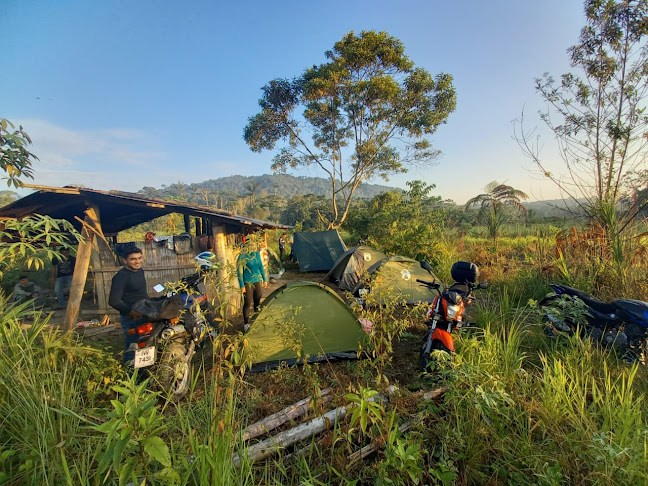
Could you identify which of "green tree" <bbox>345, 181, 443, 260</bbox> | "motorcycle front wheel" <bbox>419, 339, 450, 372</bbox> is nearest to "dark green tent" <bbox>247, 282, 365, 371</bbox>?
"motorcycle front wheel" <bbox>419, 339, 450, 372</bbox>

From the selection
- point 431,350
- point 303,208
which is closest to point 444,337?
point 431,350

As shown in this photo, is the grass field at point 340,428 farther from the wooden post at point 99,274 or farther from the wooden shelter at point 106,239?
the wooden post at point 99,274

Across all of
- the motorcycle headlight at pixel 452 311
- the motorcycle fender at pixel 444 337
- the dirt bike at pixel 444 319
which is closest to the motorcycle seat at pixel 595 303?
the dirt bike at pixel 444 319

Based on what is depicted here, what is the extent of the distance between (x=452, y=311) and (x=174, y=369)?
10.1ft

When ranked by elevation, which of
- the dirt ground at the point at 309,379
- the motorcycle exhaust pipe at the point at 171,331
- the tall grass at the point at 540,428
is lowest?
the dirt ground at the point at 309,379

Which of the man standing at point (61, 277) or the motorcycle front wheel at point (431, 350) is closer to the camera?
the motorcycle front wheel at point (431, 350)

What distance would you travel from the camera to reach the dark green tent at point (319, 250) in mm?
11320

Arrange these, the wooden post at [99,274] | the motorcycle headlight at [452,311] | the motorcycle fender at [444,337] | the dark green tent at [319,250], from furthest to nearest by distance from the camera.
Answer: the dark green tent at [319,250]
the wooden post at [99,274]
the motorcycle headlight at [452,311]
the motorcycle fender at [444,337]

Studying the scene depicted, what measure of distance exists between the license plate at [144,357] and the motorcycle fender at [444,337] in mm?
2914

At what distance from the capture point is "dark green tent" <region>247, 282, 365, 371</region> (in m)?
3.92

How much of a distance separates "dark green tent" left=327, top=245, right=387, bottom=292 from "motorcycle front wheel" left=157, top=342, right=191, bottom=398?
501 cm

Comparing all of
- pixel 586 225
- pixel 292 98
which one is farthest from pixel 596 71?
pixel 292 98

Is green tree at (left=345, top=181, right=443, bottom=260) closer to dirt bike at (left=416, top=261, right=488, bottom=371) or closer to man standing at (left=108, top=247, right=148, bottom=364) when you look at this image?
dirt bike at (left=416, top=261, right=488, bottom=371)

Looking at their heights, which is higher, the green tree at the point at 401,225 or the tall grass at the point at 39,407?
the green tree at the point at 401,225
